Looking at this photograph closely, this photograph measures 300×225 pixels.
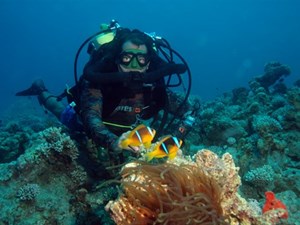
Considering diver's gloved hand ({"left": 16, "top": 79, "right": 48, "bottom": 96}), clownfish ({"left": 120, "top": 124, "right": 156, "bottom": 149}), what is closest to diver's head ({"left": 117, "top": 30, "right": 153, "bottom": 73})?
clownfish ({"left": 120, "top": 124, "right": 156, "bottom": 149})

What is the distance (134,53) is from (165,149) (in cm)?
267

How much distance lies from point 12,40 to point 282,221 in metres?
147

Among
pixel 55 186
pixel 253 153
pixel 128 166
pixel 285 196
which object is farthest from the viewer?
pixel 253 153

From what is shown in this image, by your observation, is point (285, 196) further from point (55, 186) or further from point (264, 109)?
point (264, 109)

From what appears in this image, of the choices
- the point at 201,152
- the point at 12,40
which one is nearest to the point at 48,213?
the point at 201,152

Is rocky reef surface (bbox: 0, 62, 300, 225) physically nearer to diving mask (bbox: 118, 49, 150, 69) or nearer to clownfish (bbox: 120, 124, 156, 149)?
clownfish (bbox: 120, 124, 156, 149)

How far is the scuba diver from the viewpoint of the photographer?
4738 millimetres

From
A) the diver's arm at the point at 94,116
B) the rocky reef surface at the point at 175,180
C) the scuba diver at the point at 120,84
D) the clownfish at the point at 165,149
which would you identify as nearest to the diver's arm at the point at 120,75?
the scuba diver at the point at 120,84

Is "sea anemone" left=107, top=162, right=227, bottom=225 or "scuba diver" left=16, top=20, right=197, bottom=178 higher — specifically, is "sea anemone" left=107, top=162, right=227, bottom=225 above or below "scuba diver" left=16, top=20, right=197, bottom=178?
below

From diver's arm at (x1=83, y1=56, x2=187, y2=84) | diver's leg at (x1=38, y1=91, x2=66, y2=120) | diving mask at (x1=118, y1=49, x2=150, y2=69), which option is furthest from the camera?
diver's leg at (x1=38, y1=91, x2=66, y2=120)

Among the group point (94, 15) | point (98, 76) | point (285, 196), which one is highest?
point (94, 15)

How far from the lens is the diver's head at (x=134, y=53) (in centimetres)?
506

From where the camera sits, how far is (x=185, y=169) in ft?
7.19

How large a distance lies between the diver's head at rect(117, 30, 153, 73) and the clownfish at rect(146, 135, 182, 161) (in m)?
2.51
